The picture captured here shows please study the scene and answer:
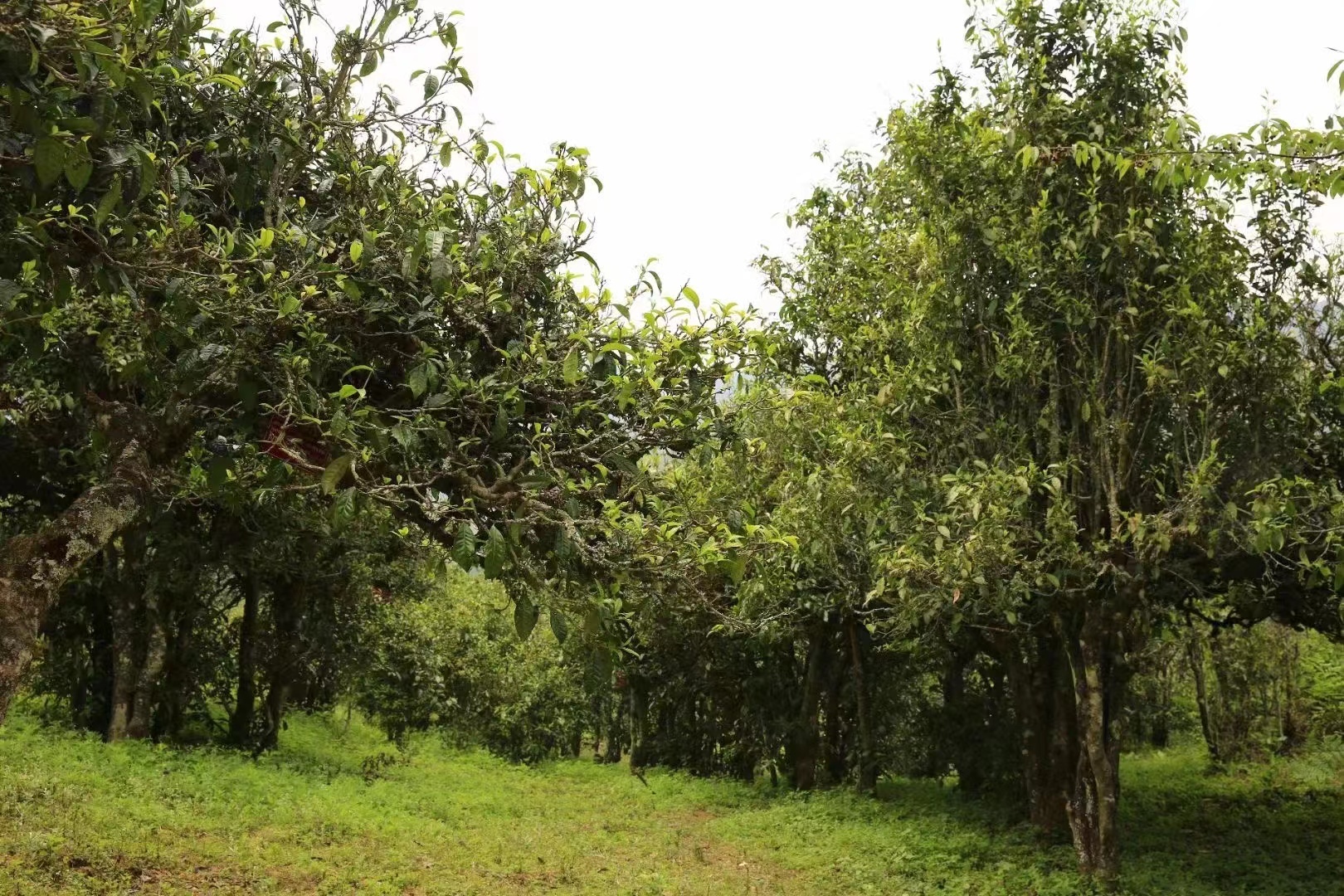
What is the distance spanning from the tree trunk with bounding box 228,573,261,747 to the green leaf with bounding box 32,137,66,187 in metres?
14.7

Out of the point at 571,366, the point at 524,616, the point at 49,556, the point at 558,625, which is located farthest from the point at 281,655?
the point at 571,366

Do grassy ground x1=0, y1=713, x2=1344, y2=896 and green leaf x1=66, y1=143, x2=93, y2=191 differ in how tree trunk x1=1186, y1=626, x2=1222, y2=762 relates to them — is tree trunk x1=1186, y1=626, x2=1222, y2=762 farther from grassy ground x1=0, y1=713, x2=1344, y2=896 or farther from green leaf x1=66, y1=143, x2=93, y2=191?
green leaf x1=66, y1=143, x2=93, y2=191

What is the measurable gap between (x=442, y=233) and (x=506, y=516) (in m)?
1.27

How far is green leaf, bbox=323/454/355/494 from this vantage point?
3842mm

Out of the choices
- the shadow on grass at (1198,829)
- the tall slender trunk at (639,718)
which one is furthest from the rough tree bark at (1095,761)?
the tall slender trunk at (639,718)

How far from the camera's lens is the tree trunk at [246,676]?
53.6 feet

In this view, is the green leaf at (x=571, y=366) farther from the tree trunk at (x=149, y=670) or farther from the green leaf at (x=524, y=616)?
the tree trunk at (x=149, y=670)

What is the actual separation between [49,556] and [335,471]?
1.76 metres

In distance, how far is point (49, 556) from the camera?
4578 mm

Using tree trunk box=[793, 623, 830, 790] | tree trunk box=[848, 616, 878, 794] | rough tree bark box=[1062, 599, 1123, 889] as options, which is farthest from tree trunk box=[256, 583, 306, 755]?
rough tree bark box=[1062, 599, 1123, 889]

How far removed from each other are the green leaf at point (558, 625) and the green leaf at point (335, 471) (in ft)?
3.29

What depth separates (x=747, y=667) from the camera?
69.5 ft

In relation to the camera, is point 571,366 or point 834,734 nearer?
point 571,366

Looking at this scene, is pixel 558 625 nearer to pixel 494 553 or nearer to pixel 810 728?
pixel 494 553
